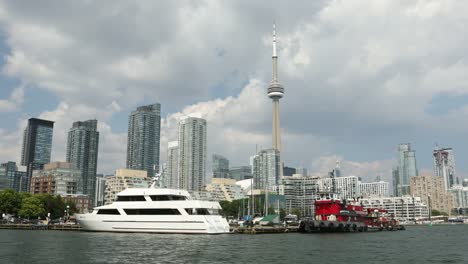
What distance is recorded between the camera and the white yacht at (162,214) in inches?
2429

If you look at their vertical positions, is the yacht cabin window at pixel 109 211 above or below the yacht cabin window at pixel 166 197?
below

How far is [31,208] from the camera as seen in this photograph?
10312 cm

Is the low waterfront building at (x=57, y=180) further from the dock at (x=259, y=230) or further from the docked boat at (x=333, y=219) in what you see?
the docked boat at (x=333, y=219)

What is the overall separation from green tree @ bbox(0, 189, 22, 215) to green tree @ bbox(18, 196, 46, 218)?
141cm

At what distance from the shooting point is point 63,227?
8656 centimetres

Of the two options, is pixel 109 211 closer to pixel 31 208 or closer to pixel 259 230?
pixel 259 230

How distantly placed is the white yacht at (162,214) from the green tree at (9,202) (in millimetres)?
49313

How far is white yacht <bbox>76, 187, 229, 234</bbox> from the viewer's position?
61.7m

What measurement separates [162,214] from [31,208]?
55311 millimetres

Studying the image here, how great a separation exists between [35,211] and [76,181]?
8827 cm

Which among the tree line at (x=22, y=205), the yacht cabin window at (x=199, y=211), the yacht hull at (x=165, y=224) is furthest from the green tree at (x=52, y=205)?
the yacht cabin window at (x=199, y=211)

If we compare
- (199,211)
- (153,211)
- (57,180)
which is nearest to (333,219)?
(199,211)

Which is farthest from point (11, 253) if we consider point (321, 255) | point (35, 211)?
point (35, 211)

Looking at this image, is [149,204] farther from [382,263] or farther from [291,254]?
[382,263]
